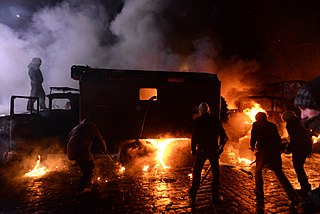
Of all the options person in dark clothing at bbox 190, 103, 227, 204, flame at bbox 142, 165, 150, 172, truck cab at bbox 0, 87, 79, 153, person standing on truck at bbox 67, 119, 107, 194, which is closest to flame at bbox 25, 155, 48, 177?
truck cab at bbox 0, 87, 79, 153

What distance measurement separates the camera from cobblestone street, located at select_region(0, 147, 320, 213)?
183 inches

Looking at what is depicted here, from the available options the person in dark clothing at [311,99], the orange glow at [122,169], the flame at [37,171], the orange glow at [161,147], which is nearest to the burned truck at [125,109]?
the orange glow at [161,147]

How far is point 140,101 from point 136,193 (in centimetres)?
344

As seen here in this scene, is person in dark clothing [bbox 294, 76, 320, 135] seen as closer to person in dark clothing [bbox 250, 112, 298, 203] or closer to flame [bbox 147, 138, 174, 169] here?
person in dark clothing [bbox 250, 112, 298, 203]

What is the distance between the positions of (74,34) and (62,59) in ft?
7.27

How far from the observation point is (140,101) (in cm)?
807

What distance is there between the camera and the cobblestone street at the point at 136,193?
4.66 meters

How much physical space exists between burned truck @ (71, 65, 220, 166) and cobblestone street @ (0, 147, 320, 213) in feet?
4.58

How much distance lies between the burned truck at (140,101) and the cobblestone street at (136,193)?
1.40 meters

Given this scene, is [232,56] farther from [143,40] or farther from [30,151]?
[30,151]

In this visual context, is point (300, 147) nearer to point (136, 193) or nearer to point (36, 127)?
point (136, 193)

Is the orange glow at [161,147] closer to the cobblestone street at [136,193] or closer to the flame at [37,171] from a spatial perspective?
the cobblestone street at [136,193]

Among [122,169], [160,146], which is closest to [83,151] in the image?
[122,169]

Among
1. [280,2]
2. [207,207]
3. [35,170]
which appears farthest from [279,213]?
[280,2]
